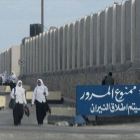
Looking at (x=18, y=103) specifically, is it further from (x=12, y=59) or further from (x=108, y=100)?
(x=12, y=59)

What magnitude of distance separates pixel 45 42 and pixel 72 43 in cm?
1017

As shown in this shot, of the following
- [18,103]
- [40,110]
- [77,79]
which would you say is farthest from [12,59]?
[40,110]

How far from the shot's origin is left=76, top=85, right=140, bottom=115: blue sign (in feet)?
79.0

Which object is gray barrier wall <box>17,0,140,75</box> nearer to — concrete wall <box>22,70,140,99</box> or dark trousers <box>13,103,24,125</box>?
concrete wall <box>22,70,140,99</box>

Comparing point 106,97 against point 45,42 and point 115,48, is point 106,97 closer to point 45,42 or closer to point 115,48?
point 115,48

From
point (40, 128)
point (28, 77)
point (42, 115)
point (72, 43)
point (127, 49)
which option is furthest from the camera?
point (28, 77)

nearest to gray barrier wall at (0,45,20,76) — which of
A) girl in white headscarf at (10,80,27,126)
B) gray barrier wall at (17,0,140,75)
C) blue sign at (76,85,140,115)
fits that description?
gray barrier wall at (17,0,140,75)

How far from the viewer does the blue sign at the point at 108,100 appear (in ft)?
79.0

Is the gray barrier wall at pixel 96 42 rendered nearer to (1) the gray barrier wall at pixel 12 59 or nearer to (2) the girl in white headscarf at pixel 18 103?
(2) the girl in white headscarf at pixel 18 103

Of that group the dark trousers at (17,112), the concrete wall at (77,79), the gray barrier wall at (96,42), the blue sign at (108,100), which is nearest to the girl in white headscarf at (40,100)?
the dark trousers at (17,112)

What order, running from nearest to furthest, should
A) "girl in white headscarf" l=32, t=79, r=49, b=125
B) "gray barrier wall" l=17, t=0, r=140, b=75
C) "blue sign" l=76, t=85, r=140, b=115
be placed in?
"blue sign" l=76, t=85, r=140, b=115 → "girl in white headscarf" l=32, t=79, r=49, b=125 → "gray barrier wall" l=17, t=0, r=140, b=75

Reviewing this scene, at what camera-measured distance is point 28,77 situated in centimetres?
6181

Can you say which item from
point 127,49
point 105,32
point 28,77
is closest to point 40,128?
point 127,49

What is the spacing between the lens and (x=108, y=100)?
24391 mm
